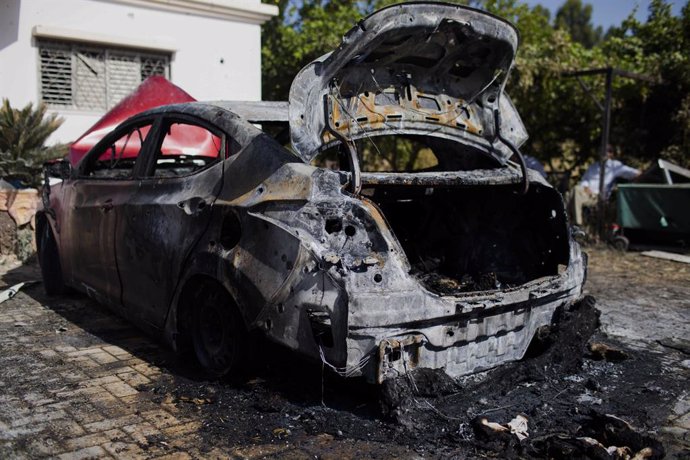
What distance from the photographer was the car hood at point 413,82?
344 cm

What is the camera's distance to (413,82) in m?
4.04

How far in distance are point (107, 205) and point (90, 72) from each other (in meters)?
6.14

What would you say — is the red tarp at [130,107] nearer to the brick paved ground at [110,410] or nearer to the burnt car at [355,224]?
the burnt car at [355,224]

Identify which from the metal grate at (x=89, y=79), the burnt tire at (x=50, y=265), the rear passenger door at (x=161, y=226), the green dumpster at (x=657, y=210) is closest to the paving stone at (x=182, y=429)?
the rear passenger door at (x=161, y=226)

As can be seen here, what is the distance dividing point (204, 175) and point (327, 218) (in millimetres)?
1095

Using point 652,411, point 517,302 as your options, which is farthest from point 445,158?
point 652,411

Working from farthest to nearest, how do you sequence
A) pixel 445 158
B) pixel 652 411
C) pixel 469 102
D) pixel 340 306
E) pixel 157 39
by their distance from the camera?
pixel 157 39
pixel 445 158
pixel 469 102
pixel 652 411
pixel 340 306

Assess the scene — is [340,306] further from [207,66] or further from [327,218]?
[207,66]

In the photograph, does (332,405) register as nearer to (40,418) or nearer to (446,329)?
(446,329)

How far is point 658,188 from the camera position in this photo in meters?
9.57

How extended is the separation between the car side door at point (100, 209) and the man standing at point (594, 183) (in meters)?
7.94

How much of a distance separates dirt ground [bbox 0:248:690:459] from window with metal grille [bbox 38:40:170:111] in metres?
5.93

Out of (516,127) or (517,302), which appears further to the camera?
(516,127)

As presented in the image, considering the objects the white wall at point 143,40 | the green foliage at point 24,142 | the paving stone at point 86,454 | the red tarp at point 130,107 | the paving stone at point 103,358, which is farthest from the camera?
the white wall at point 143,40
